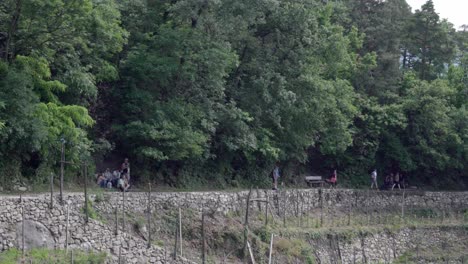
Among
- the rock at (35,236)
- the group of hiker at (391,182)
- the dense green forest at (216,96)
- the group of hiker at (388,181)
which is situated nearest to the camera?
the rock at (35,236)

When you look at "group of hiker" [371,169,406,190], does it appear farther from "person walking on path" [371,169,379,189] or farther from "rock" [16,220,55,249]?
"rock" [16,220,55,249]

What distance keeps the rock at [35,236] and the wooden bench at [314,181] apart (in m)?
21.6

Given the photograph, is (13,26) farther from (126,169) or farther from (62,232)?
(62,232)

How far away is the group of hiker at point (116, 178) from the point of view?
33.3 meters

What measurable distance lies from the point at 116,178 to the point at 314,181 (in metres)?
16.1

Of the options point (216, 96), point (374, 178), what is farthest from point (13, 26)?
point (374, 178)

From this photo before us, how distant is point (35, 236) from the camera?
27.0 metres

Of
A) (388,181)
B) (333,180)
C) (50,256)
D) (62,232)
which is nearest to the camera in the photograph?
(50,256)

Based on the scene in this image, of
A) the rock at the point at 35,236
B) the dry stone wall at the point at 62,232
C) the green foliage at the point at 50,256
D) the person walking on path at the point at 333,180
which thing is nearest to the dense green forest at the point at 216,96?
the person walking on path at the point at 333,180

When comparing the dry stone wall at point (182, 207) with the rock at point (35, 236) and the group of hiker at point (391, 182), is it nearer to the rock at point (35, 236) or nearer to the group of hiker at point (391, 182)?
the rock at point (35, 236)

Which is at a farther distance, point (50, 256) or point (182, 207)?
point (182, 207)

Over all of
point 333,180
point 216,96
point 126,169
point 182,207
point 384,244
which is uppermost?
point 216,96

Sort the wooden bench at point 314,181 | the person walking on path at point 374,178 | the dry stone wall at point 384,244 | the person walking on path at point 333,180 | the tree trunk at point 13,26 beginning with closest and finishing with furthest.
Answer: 1. the tree trunk at point 13,26
2. the dry stone wall at point 384,244
3. the wooden bench at point 314,181
4. the person walking on path at point 333,180
5. the person walking on path at point 374,178

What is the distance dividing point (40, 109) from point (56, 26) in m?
3.27
